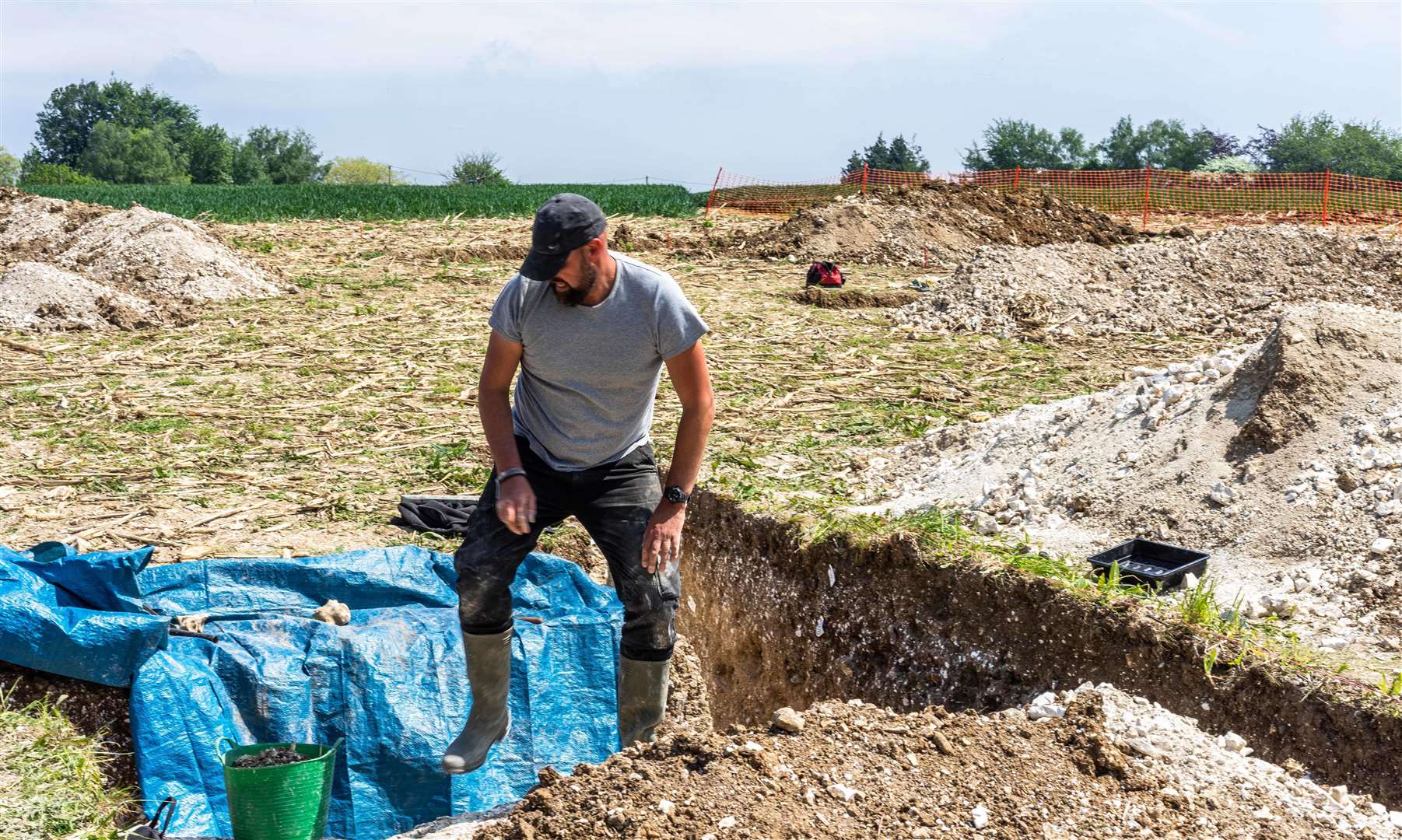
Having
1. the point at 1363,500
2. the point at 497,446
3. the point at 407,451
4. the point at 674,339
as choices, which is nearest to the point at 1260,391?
the point at 1363,500

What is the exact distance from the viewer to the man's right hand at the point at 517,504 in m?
3.55

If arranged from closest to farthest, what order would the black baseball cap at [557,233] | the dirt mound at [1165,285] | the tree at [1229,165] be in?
1. the black baseball cap at [557,233]
2. the dirt mound at [1165,285]
3. the tree at [1229,165]

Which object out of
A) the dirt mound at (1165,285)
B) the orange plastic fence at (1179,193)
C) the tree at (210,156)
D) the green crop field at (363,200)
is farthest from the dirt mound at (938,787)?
the tree at (210,156)

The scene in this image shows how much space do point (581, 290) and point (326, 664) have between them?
1918 millimetres

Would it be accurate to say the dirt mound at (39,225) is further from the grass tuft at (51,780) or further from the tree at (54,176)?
the tree at (54,176)

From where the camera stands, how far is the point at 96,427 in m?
8.04

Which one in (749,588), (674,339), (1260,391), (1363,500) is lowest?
(749,588)

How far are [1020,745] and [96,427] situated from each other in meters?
6.95

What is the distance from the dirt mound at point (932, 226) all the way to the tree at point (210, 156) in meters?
63.6

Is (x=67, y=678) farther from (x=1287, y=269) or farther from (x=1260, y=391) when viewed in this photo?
(x=1287, y=269)

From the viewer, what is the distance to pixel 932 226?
746 inches

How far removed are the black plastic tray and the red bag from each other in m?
9.67

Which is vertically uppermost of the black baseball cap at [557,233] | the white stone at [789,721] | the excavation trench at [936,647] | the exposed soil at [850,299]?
the black baseball cap at [557,233]

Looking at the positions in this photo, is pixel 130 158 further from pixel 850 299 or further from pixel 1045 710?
pixel 1045 710
